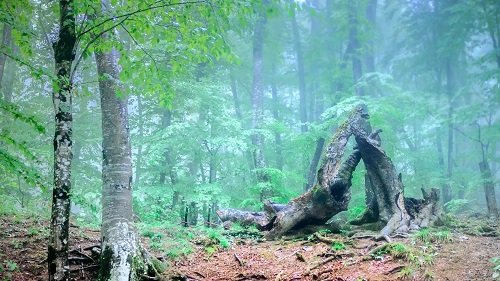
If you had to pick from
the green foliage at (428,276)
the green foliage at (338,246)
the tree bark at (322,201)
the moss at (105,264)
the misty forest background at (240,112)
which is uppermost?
the misty forest background at (240,112)

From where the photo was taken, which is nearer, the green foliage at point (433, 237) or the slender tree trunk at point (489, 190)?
the green foliage at point (433, 237)

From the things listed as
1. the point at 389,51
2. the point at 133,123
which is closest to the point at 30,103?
the point at 133,123

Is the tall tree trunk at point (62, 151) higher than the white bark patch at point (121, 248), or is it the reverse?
the tall tree trunk at point (62, 151)

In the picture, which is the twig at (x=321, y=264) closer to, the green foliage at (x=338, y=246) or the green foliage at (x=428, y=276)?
the green foliage at (x=338, y=246)

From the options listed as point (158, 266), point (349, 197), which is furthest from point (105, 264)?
point (349, 197)

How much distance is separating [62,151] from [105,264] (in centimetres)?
212

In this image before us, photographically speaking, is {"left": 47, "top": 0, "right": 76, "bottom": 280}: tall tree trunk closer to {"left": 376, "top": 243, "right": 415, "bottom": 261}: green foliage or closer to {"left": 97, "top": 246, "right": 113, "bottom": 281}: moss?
{"left": 97, "top": 246, "right": 113, "bottom": 281}: moss

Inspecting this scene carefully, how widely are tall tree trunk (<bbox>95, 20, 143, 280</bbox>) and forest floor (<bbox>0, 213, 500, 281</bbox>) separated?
26.6 inches

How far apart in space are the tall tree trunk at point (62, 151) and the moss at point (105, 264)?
0.83m

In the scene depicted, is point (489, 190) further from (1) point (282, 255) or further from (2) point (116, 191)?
(2) point (116, 191)

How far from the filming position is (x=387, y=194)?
31.9 feet

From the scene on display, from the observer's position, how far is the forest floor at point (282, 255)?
18.6 ft

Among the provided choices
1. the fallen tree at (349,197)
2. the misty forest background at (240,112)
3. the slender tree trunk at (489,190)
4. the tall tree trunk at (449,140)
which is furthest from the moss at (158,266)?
the tall tree trunk at (449,140)

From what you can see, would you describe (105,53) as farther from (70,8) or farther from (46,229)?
(46,229)
